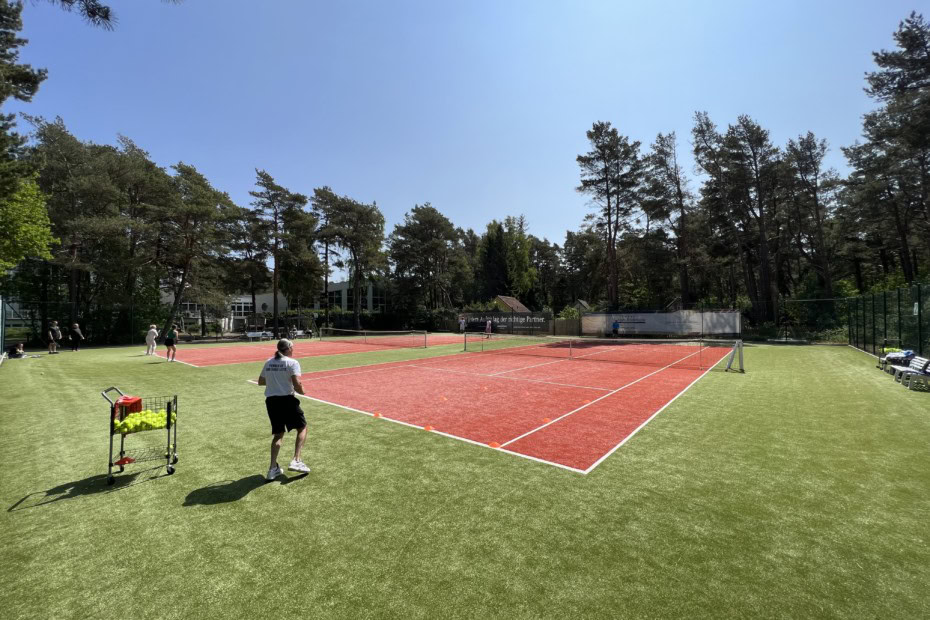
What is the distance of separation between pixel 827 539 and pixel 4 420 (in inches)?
526

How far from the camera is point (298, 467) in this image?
5188 mm

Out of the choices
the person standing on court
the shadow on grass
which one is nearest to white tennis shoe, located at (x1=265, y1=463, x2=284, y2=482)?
the person standing on court

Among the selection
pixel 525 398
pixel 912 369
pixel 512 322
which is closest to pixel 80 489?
pixel 525 398

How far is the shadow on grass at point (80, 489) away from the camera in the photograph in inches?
175

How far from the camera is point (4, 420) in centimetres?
785

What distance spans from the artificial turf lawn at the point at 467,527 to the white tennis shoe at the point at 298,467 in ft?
0.58

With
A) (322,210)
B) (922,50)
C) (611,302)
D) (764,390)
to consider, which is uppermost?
(922,50)

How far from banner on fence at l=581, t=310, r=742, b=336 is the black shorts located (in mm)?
31422

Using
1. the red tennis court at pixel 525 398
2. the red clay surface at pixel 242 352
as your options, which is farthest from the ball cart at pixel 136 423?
the red clay surface at pixel 242 352

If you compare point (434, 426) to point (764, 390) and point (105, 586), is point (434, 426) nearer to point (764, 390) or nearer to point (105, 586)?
point (105, 586)

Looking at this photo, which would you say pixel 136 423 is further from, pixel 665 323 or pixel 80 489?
pixel 665 323

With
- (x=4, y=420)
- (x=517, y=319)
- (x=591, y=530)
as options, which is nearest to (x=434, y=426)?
(x=591, y=530)

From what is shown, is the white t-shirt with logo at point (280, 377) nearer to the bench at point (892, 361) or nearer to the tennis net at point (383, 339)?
the bench at point (892, 361)

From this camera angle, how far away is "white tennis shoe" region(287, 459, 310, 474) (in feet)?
17.0
